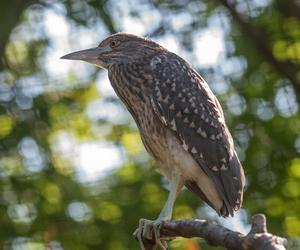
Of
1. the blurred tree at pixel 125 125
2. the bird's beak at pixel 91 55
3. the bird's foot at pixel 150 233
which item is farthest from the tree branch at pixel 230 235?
the blurred tree at pixel 125 125

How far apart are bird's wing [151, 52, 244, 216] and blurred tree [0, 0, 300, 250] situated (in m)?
2.38

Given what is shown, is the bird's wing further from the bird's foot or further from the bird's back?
the bird's foot

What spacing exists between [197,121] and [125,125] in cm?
330

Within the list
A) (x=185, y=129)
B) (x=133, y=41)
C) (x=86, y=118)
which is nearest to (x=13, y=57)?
(x=86, y=118)

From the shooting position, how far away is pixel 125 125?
28.1 feet

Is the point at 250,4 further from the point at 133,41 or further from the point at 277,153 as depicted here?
the point at 133,41

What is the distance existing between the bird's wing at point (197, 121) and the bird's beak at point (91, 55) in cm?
27

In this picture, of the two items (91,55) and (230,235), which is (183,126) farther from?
(230,235)

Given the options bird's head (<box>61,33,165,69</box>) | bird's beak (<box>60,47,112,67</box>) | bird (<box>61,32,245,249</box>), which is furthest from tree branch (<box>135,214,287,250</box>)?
bird's head (<box>61,33,165,69</box>)

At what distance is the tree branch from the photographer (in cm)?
315

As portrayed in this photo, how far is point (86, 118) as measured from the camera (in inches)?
341

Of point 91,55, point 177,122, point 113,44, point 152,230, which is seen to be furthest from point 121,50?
point 152,230

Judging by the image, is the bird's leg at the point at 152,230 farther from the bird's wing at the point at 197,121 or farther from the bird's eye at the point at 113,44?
the bird's eye at the point at 113,44

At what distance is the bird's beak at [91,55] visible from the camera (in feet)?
17.9
